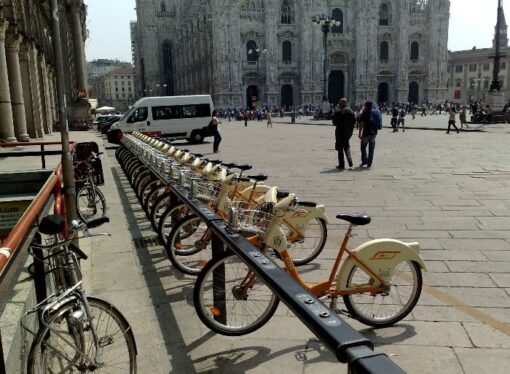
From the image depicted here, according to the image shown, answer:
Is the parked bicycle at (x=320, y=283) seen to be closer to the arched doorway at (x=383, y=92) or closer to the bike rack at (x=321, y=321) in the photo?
the bike rack at (x=321, y=321)

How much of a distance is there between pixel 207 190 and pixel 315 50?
201ft

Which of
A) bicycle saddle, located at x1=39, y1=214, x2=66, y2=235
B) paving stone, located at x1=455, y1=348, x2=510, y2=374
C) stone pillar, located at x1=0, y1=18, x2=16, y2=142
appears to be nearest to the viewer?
bicycle saddle, located at x1=39, y1=214, x2=66, y2=235

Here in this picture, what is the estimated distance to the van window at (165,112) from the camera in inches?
901

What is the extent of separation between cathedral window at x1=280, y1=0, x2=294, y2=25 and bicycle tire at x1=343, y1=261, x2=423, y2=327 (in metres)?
64.5

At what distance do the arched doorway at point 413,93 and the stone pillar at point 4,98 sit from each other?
63.7 m

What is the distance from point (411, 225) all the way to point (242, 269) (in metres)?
3.60

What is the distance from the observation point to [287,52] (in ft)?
213

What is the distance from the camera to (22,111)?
15.5 metres

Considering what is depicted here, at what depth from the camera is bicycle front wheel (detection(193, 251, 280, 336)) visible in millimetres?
3604

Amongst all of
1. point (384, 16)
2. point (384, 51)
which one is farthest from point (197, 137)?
point (384, 16)

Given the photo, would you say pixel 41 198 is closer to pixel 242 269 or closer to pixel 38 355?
pixel 38 355

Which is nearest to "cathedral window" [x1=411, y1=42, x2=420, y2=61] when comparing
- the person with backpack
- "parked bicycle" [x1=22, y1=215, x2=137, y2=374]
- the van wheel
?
the van wheel

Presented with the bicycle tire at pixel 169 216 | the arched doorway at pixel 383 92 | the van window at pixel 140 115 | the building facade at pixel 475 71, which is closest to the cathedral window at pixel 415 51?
the arched doorway at pixel 383 92

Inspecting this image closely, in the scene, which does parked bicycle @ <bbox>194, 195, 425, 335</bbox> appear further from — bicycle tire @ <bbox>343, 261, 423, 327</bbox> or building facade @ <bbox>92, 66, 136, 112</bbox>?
building facade @ <bbox>92, 66, 136, 112</bbox>
